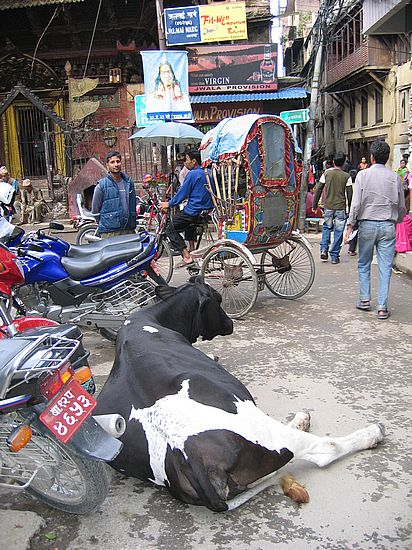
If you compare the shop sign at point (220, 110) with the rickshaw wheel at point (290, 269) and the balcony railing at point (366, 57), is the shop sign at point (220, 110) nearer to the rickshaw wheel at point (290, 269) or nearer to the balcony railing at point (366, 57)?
the balcony railing at point (366, 57)

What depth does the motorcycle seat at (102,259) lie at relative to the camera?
510 centimetres

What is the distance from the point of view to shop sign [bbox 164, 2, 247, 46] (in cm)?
1451

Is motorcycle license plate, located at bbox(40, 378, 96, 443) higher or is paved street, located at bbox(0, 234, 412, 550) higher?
motorcycle license plate, located at bbox(40, 378, 96, 443)

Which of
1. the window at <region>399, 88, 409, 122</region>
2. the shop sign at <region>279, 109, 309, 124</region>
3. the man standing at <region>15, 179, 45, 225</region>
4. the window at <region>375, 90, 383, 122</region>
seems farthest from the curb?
the window at <region>375, 90, 383, 122</region>

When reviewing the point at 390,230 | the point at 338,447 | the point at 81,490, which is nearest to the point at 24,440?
the point at 81,490

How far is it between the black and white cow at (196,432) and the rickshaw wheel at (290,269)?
12.1 feet

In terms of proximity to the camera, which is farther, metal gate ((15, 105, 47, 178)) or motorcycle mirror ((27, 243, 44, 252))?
metal gate ((15, 105, 47, 178))

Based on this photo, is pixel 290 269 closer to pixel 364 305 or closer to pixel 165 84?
pixel 364 305

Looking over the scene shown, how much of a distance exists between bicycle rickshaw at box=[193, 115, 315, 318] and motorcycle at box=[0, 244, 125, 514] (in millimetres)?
3731

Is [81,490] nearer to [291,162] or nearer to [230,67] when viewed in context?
[291,162]

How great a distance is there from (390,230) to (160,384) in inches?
156

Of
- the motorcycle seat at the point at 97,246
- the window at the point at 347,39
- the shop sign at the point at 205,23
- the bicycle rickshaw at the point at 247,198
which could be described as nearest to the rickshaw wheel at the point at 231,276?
the bicycle rickshaw at the point at 247,198

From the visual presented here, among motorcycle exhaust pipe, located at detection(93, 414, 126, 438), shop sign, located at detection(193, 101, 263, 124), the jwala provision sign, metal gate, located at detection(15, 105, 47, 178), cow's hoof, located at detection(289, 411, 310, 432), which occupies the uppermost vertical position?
the jwala provision sign

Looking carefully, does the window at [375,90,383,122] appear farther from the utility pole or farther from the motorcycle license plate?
the motorcycle license plate
